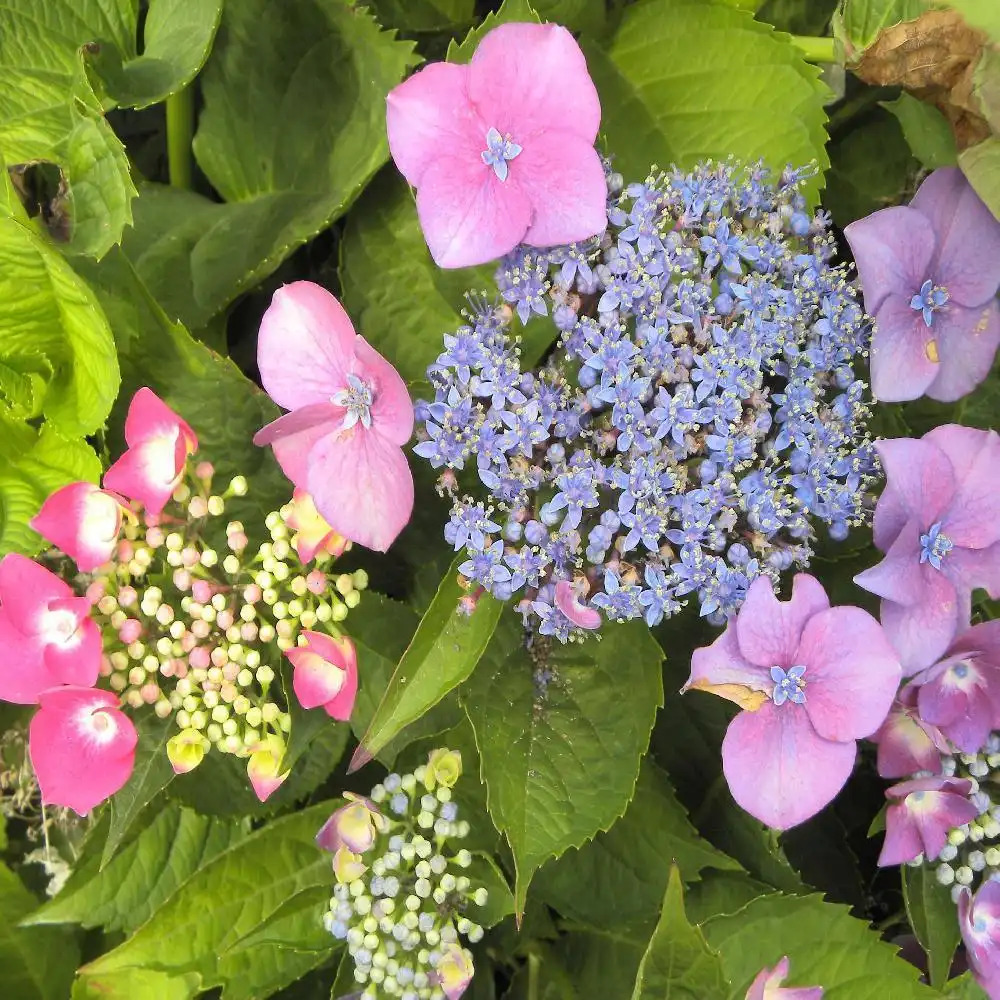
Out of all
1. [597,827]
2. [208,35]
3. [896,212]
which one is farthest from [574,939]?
[208,35]

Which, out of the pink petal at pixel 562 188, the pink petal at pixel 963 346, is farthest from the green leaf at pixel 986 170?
the pink petal at pixel 562 188

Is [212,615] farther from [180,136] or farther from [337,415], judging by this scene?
[180,136]

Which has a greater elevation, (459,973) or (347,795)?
(347,795)

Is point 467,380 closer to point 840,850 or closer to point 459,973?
point 459,973

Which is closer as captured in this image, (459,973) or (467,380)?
(467,380)

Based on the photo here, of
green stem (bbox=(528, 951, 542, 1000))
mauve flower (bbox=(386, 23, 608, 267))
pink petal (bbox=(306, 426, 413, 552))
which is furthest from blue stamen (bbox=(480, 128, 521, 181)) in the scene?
green stem (bbox=(528, 951, 542, 1000))

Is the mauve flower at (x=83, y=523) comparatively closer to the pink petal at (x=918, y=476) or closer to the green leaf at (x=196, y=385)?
the green leaf at (x=196, y=385)
